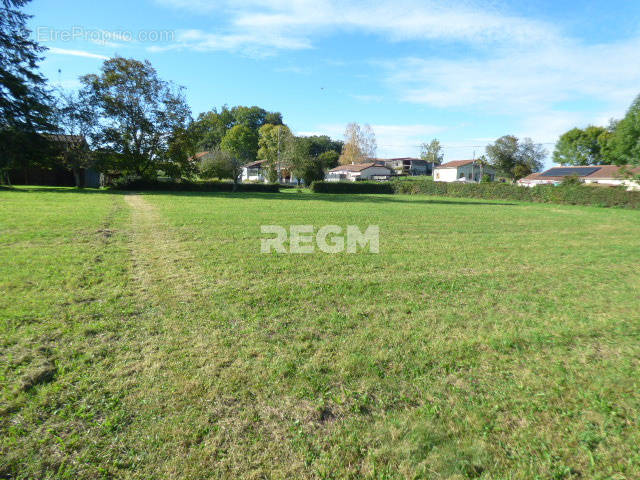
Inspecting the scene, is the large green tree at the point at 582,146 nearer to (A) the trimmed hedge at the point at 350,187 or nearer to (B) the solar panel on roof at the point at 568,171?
(B) the solar panel on roof at the point at 568,171

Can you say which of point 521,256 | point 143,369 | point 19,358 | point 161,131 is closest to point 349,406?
point 143,369

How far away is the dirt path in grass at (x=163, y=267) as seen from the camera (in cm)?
531

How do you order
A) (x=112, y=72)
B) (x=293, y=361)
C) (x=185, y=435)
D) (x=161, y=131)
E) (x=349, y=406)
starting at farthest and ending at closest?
1. (x=161, y=131)
2. (x=112, y=72)
3. (x=293, y=361)
4. (x=349, y=406)
5. (x=185, y=435)

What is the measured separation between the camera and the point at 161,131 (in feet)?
108

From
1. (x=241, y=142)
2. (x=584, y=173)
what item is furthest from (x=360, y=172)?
(x=584, y=173)

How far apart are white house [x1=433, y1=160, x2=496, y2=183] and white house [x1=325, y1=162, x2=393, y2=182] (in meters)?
10.6

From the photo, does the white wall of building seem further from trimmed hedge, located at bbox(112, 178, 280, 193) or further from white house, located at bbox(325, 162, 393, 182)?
trimmed hedge, located at bbox(112, 178, 280, 193)

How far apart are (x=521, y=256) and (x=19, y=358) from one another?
374 inches

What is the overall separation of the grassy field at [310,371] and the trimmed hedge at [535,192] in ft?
87.1

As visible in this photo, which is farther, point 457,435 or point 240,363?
point 240,363

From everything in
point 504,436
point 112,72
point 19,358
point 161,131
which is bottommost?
point 504,436

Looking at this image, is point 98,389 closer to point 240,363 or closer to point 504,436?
point 240,363

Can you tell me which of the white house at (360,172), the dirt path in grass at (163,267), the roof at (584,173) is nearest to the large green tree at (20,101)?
the dirt path in grass at (163,267)

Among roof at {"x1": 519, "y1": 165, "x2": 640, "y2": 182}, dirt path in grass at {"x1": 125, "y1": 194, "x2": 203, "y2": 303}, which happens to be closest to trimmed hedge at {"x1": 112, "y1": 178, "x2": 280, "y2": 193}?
dirt path in grass at {"x1": 125, "y1": 194, "x2": 203, "y2": 303}
